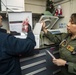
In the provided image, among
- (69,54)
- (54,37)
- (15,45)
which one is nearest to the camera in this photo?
(15,45)

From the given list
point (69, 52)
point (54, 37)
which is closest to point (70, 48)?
point (69, 52)

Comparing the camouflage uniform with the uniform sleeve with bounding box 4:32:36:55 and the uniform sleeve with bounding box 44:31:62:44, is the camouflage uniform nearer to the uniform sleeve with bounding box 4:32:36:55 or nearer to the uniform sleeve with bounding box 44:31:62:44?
the uniform sleeve with bounding box 44:31:62:44

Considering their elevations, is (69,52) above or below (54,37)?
below

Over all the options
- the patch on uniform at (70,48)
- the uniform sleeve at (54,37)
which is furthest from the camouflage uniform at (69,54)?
the uniform sleeve at (54,37)

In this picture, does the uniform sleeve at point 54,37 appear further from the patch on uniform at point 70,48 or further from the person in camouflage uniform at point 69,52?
the patch on uniform at point 70,48

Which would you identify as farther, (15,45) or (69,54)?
(69,54)

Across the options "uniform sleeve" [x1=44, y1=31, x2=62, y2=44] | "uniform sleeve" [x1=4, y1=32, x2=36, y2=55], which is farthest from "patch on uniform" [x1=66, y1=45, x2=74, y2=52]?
"uniform sleeve" [x1=4, y1=32, x2=36, y2=55]

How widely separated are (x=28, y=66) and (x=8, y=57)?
0.50 meters

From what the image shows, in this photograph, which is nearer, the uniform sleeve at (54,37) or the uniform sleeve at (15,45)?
the uniform sleeve at (15,45)

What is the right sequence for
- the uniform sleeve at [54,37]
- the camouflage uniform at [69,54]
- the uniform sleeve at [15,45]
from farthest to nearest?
1. the uniform sleeve at [54,37]
2. the camouflage uniform at [69,54]
3. the uniform sleeve at [15,45]

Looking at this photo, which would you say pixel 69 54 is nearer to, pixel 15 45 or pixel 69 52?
pixel 69 52

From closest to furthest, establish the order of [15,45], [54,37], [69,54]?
[15,45]
[69,54]
[54,37]

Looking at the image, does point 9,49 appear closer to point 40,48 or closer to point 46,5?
point 40,48

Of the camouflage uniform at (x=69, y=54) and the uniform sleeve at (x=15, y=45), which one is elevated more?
the uniform sleeve at (x=15, y=45)
